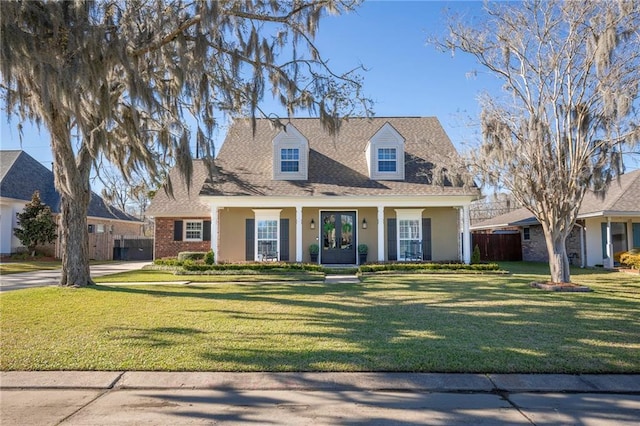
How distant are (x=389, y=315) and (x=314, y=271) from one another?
22.1 feet

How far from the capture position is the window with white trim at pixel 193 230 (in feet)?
65.2

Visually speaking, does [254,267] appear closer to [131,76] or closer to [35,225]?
[131,76]

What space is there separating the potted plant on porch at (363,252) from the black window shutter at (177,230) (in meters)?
8.99

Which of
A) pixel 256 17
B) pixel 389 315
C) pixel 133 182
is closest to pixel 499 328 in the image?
pixel 389 315

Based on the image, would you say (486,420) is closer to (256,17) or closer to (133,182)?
(256,17)

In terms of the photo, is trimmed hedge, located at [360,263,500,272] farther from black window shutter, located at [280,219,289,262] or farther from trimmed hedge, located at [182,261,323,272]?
black window shutter, located at [280,219,289,262]

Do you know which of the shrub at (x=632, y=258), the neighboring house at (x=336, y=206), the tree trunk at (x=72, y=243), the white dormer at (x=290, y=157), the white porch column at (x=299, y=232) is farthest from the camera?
the white dormer at (x=290, y=157)

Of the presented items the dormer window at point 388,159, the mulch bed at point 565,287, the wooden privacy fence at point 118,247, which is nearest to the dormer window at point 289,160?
the dormer window at point 388,159

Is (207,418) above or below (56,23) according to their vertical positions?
below

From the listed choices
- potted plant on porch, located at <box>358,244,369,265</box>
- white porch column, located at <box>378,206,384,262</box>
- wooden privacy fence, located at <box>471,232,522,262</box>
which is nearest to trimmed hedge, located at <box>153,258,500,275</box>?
white porch column, located at <box>378,206,384,262</box>

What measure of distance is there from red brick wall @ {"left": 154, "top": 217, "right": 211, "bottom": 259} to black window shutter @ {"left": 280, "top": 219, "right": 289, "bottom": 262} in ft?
15.7

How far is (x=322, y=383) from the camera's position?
4219 mm

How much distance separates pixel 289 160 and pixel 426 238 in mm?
6430

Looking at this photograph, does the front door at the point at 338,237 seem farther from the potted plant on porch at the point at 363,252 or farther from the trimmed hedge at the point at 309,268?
the trimmed hedge at the point at 309,268
